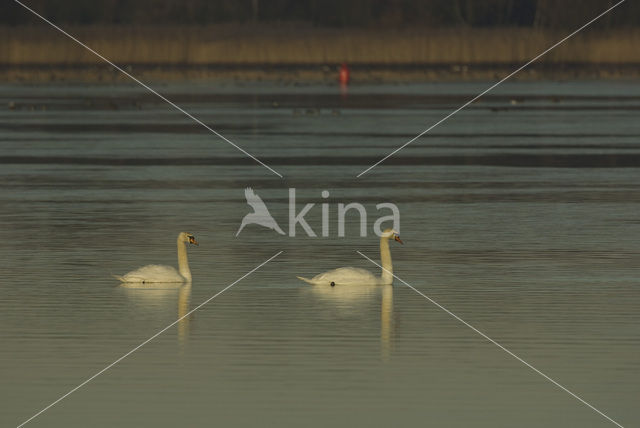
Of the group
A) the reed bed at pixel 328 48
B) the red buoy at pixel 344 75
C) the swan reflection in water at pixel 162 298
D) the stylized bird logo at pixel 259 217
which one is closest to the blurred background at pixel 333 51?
the reed bed at pixel 328 48

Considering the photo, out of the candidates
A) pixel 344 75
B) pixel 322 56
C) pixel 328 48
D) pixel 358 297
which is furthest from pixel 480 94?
pixel 358 297

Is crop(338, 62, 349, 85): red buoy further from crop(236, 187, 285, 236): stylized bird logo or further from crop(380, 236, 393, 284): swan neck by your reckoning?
crop(380, 236, 393, 284): swan neck

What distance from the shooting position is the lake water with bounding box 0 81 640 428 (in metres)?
10.7

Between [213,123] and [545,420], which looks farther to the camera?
[213,123]

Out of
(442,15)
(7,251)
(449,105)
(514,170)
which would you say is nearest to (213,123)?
(449,105)

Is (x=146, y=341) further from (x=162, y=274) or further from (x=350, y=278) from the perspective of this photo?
(x=350, y=278)

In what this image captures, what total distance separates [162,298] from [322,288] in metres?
1.49

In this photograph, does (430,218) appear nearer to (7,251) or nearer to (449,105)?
(7,251)

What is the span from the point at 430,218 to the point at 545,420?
1093 centimetres

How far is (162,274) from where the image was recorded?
615 inches

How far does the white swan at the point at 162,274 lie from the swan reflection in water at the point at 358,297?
119 cm

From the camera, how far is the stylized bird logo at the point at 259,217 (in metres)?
20.5

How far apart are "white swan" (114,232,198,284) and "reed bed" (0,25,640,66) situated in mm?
46825

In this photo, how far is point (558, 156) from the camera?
30.9 meters
